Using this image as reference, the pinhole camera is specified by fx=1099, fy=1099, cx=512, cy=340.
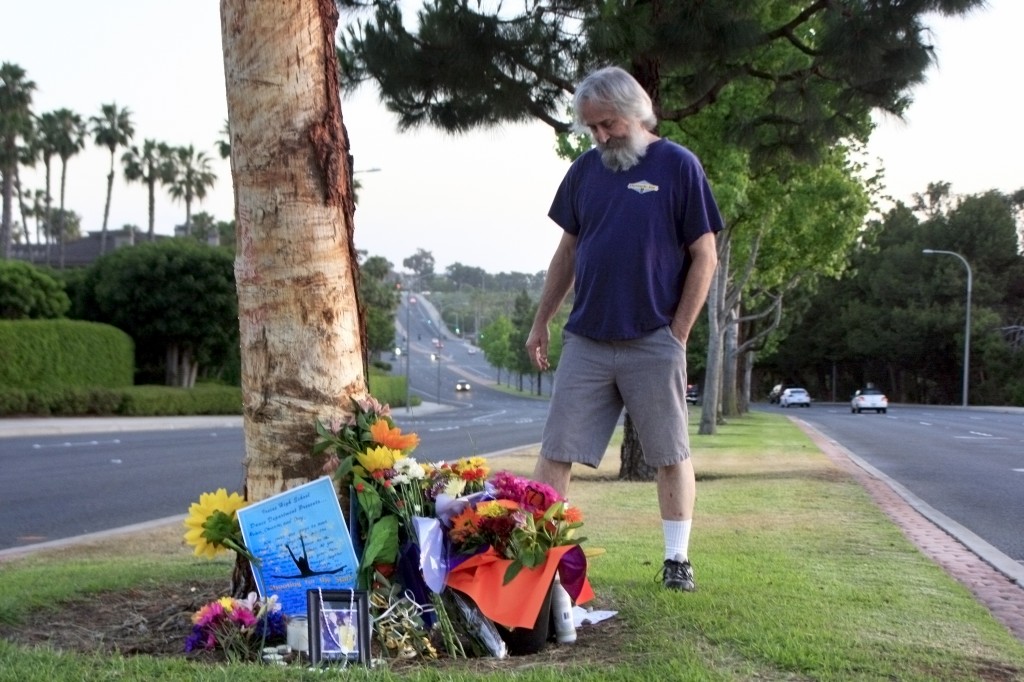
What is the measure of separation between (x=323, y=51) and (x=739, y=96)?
11183 mm

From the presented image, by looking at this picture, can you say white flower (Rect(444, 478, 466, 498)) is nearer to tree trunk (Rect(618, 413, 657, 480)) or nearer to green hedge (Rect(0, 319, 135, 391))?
tree trunk (Rect(618, 413, 657, 480))

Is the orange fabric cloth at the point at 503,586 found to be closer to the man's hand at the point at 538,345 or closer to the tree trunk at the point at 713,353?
the man's hand at the point at 538,345

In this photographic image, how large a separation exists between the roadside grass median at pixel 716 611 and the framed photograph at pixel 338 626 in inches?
5.5

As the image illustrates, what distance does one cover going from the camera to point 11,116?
48812 mm

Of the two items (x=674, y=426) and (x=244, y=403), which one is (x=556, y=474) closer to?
(x=674, y=426)

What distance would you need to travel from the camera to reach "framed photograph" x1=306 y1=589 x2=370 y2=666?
3072 mm

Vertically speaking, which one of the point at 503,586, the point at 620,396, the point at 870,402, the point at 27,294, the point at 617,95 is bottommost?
the point at 870,402

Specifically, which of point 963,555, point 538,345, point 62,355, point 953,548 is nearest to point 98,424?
point 62,355

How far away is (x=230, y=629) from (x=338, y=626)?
38cm

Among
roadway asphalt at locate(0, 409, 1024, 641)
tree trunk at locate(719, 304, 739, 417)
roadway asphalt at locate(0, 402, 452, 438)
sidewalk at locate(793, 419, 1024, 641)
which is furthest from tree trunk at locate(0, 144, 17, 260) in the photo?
sidewalk at locate(793, 419, 1024, 641)

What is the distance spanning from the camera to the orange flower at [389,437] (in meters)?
3.61

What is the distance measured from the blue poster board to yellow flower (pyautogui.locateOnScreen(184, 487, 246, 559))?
0.12 m

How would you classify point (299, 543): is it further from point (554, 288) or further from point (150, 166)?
point (150, 166)

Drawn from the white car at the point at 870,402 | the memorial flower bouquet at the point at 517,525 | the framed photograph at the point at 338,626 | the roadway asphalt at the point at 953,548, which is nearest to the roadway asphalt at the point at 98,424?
the roadway asphalt at the point at 953,548
